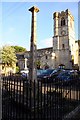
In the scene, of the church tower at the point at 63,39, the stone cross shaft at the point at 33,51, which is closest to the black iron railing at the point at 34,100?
the stone cross shaft at the point at 33,51

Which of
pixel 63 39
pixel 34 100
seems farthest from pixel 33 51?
pixel 63 39

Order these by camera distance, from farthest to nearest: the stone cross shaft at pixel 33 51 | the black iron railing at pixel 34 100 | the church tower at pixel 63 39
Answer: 1. the church tower at pixel 63 39
2. the stone cross shaft at pixel 33 51
3. the black iron railing at pixel 34 100

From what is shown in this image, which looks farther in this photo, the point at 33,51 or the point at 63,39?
the point at 63,39

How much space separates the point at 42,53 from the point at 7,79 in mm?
61562

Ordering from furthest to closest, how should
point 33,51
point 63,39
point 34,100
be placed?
point 63,39, point 33,51, point 34,100

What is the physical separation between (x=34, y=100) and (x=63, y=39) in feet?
187

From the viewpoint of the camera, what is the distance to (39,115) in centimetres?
538

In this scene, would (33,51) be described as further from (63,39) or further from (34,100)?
(63,39)

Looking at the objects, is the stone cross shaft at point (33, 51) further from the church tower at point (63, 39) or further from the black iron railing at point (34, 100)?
the church tower at point (63, 39)

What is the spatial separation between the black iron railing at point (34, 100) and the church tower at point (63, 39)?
5448 centimetres

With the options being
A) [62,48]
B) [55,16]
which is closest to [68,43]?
[62,48]

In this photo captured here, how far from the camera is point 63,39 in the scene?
61.5 meters

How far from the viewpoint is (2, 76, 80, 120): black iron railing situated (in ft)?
17.2

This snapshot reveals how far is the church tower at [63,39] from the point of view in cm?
6056
